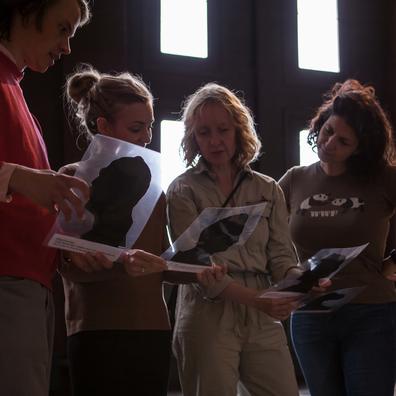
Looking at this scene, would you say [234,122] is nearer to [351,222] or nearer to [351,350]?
[351,222]

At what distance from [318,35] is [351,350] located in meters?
2.19

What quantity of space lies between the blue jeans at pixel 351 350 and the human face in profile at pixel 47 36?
40.0 inches

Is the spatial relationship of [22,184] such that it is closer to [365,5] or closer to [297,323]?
[297,323]

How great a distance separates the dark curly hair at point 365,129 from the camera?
1876 mm

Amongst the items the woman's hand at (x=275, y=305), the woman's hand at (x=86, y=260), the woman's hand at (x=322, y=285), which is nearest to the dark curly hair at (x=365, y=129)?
the woman's hand at (x=322, y=285)

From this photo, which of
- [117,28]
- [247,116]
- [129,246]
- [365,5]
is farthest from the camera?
[365,5]

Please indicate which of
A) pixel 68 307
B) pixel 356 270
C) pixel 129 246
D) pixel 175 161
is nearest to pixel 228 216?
pixel 129 246

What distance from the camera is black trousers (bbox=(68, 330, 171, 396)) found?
4.48 feet

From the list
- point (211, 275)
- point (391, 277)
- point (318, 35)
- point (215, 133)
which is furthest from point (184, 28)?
point (211, 275)

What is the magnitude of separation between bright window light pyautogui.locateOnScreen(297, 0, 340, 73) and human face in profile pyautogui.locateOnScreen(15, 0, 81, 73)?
2.48 m

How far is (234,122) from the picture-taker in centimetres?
169

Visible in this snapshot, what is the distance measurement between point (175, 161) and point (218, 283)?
1.61 m

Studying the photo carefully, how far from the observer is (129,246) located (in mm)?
1190

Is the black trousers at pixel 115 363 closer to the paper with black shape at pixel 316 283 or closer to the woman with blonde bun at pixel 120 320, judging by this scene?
the woman with blonde bun at pixel 120 320
